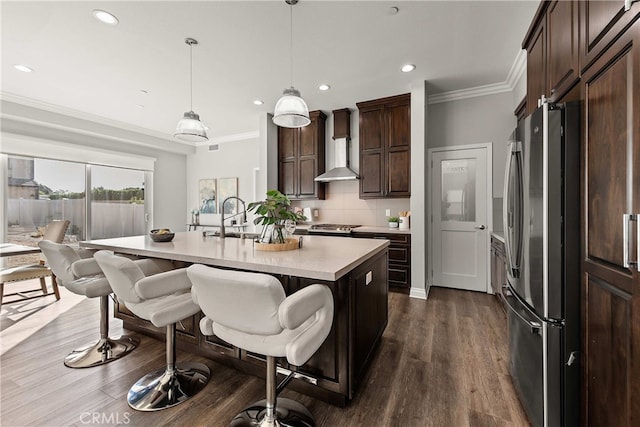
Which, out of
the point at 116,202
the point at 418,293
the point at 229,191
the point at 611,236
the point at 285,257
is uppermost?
the point at 229,191

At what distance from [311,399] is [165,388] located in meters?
0.96

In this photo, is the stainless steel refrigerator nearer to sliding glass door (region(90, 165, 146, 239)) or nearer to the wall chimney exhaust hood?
the wall chimney exhaust hood

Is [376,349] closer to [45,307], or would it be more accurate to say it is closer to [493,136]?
[493,136]

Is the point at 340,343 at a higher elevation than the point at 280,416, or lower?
higher

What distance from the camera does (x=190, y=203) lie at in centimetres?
734

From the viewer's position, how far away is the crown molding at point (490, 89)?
3.27 meters

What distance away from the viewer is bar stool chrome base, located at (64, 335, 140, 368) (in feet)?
7.14

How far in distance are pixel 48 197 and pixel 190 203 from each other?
281cm

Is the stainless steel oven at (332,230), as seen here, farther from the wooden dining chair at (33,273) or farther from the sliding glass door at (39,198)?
the sliding glass door at (39,198)

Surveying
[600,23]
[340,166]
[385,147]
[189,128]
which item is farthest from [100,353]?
[385,147]

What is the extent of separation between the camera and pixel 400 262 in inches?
157

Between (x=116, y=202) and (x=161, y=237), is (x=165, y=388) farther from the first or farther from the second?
(x=116, y=202)

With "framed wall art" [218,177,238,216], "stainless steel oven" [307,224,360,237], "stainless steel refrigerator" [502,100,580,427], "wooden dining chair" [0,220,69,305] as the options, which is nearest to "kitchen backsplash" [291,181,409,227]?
"stainless steel oven" [307,224,360,237]

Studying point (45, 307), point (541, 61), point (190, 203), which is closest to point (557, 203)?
point (541, 61)
